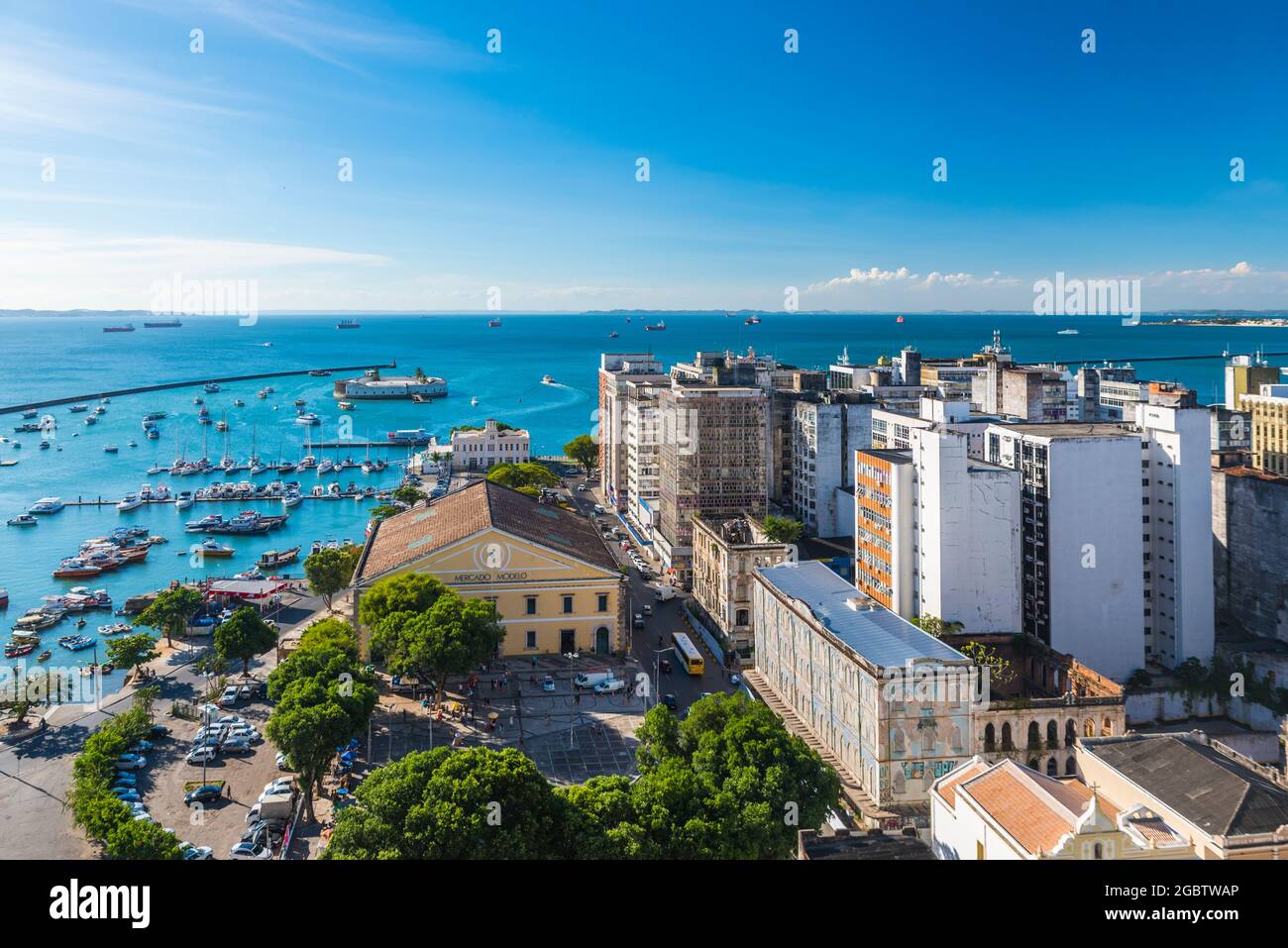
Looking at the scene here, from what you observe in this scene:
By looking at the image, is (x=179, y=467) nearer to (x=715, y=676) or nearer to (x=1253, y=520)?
(x=715, y=676)

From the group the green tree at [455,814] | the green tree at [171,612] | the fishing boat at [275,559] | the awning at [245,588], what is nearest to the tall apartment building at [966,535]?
the green tree at [455,814]

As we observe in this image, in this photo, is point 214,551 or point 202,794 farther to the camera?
point 214,551

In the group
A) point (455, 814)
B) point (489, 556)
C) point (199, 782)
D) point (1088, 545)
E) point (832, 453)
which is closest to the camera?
point (455, 814)

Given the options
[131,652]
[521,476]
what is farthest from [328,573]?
[521,476]

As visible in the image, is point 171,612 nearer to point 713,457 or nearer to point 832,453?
point 713,457

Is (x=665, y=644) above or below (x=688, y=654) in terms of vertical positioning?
below

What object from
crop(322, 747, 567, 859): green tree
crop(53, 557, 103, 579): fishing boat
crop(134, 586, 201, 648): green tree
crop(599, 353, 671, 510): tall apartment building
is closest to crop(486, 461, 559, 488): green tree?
crop(599, 353, 671, 510): tall apartment building

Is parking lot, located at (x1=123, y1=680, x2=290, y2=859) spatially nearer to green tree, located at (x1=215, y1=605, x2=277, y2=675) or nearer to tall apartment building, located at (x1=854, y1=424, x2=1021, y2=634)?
green tree, located at (x1=215, y1=605, x2=277, y2=675)

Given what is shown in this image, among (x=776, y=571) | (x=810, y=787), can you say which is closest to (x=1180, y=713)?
(x=776, y=571)
